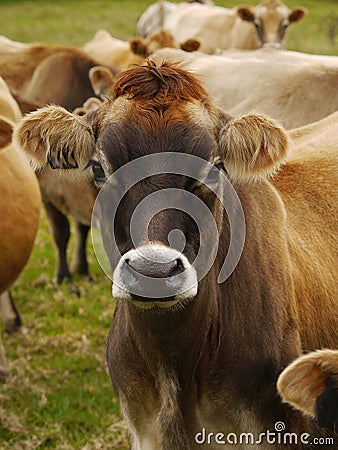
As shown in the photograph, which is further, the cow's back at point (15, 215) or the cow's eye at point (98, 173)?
the cow's back at point (15, 215)

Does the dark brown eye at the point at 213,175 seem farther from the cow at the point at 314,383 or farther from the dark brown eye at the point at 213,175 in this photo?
the cow at the point at 314,383

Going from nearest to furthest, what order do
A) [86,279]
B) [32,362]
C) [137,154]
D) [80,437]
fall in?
[137,154]
[80,437]
[32,362]
[86,279]

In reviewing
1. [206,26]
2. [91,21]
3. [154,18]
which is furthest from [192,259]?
[91,21]

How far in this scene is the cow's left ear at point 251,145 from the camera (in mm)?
2625

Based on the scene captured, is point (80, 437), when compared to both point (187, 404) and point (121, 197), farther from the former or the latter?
point (121, 197)

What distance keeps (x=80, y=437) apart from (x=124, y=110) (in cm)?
231

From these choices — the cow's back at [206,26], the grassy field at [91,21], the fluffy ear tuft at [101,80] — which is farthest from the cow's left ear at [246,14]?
the grassy field at [91,21]

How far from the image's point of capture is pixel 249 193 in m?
2.95

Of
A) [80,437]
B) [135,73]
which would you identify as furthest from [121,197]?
[80,437]

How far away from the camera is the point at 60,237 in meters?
6.57

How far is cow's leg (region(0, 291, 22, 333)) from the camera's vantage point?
5.57 metres

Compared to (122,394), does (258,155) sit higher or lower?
higher

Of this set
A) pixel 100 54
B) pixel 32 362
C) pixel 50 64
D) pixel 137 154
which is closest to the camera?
pixel 137 154

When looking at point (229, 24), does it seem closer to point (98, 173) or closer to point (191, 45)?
point (191, 45)
